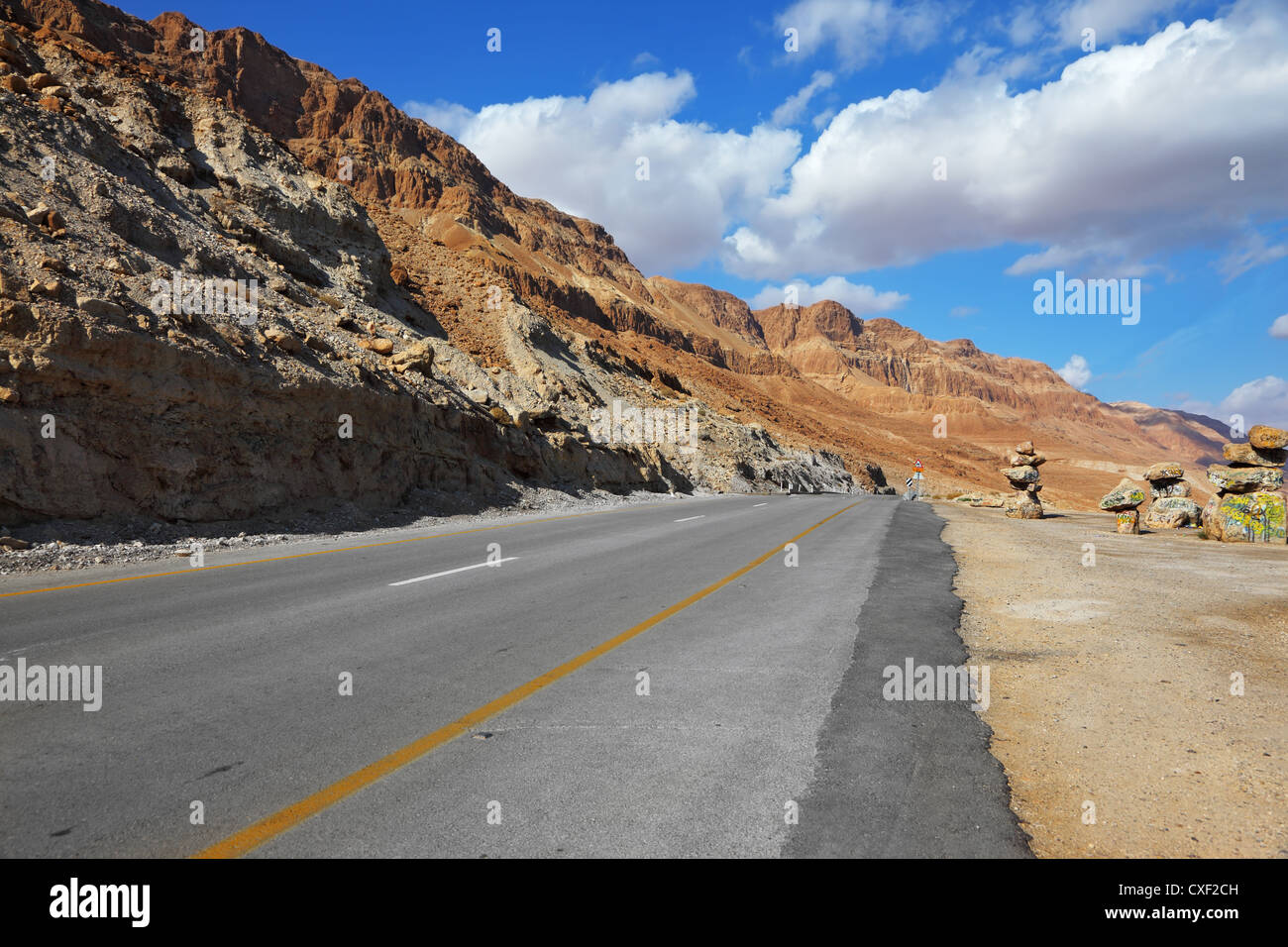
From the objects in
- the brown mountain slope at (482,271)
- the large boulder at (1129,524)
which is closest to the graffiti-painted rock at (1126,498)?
the large boulder at (1129,524)

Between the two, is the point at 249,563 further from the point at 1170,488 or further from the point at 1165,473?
the point at 1170,488

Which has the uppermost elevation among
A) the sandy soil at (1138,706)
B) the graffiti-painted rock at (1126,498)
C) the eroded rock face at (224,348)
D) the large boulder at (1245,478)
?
the eroded rock face at (224,348)

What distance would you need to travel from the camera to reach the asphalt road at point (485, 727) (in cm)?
304

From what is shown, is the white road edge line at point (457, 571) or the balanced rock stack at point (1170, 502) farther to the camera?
the balanced rock stack at point (1170, 502)

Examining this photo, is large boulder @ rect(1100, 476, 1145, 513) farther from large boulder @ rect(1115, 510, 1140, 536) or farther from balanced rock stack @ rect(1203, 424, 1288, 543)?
balanced rock stack @ rect(1203, 424, 1288, 543)

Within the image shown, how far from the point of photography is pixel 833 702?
Answer: 4.78 m

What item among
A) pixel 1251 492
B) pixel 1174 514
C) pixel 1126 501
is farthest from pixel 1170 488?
pixel 1251 492

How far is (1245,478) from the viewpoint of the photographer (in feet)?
54.3

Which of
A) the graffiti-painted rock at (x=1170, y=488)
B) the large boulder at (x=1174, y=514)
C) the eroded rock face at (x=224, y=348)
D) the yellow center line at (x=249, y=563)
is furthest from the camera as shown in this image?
the graffiti-painted rock at (x=1170, y=488)

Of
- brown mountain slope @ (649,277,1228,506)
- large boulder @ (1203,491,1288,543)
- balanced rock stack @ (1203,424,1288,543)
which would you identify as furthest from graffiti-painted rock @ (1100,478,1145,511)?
brown mountain slope @ (649,277,1228,506)

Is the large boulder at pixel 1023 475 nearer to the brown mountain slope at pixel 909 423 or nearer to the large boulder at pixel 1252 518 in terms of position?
the large boulder at pixel 1252 518

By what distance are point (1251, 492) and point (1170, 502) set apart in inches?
148

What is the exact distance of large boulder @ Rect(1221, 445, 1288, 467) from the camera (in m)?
16.8
